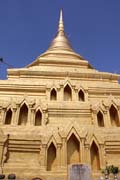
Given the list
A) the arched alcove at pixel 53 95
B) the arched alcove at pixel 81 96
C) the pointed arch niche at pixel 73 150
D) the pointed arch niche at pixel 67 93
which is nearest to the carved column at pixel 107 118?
the arched alcove at pixel 81 96

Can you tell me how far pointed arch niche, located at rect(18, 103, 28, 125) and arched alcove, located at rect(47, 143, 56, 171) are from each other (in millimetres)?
3458

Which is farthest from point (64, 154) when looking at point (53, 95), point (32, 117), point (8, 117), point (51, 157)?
point (53, 95)

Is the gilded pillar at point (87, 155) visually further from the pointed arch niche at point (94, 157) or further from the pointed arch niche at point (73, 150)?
the pointed arch niche at point (73, 150)

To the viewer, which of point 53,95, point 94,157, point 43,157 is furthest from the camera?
point 53,95

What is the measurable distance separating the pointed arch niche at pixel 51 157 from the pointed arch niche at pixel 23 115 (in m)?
3.46

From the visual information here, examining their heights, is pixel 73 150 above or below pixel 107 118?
below

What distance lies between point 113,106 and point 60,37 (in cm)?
1619

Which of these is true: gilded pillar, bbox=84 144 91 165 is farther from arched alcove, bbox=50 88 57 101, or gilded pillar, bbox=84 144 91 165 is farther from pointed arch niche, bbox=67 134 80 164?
arched alcove, bbox=50 88 57 101

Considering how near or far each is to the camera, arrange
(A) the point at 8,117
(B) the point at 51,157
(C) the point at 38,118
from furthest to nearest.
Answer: (C) the point at 38,118
(A) the point at 8,117
(B) the point at 51,157

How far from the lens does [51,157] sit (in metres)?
17.0

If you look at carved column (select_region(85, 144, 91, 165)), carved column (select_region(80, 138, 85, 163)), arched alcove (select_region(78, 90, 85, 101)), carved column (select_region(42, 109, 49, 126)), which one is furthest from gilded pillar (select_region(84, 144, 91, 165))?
arched alcove (select_region(78, 90, 85, 101))

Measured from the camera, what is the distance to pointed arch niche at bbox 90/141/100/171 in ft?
55.3

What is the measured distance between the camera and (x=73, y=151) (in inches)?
687

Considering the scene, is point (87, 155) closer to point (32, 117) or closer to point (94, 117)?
point (94, 117)
